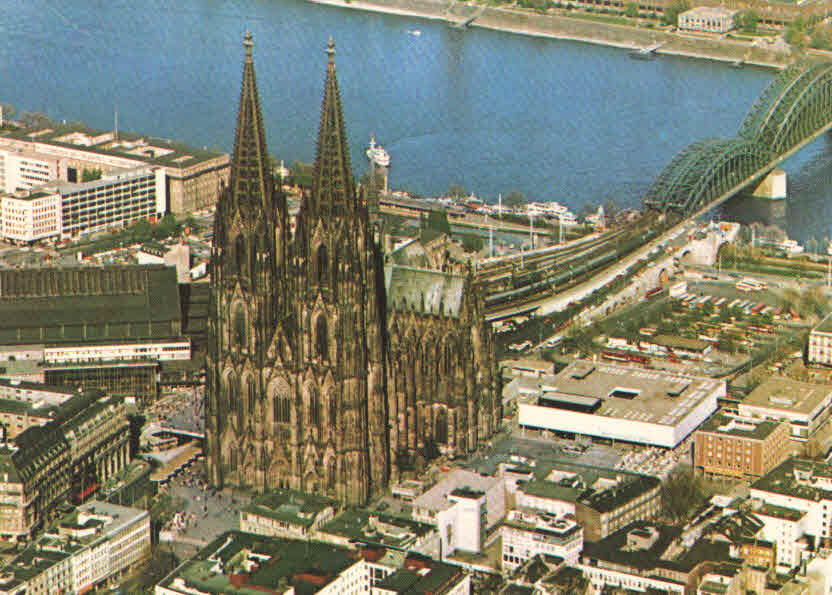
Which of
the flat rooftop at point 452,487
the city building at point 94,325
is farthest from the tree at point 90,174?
the flat rooftop at point 452,487

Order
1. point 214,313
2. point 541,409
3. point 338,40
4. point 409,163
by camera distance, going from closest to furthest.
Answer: point 214,313 < point 541,409 < point 409,163 < point 338,40

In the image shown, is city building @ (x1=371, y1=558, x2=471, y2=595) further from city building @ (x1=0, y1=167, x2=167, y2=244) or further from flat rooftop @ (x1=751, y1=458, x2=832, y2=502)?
city building @ (x1=0, y1=167, x2=167, y2=244)

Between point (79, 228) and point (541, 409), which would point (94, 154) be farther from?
point (541, 409)

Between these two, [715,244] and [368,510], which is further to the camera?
[715,244]

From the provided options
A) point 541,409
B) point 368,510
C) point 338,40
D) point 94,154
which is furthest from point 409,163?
point 368,510

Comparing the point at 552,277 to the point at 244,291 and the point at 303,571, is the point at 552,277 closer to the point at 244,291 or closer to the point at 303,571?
the point at 244,291

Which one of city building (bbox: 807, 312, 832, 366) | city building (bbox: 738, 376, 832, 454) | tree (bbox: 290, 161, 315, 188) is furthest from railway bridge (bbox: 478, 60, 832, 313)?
city building (bbox: 738, 376, 832, 454)

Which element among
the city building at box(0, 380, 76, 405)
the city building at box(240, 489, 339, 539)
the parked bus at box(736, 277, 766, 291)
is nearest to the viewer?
the city building at box(240, 489, 339, 539)
